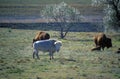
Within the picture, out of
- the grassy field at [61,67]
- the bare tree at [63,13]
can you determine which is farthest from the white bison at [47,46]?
the bare tree at [63,13]

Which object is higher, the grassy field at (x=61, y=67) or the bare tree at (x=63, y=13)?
the bare tree at (x=63, y=13)

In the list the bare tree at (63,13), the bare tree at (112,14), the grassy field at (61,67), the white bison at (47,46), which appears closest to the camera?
the grassy field at (61,67)

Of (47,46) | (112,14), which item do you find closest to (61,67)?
(47,46)

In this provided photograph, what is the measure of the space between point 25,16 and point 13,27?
17855mm

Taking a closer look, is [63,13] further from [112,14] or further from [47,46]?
[47,46]

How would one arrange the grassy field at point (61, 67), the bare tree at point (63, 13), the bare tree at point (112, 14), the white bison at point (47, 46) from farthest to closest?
the bare tree at point (63, 13) < the bare tree at point (112, 14) < the white bison at point (47, 46) < the grassy field at point (61, 67)

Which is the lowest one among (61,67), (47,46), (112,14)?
(61,67)

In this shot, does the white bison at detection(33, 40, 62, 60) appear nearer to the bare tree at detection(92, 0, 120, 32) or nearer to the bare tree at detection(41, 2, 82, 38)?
the bare tree at detection(92, 0, 120, 32)

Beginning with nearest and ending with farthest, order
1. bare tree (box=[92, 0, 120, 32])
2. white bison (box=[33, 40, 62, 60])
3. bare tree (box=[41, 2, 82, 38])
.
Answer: white bison (box=[33, 40, 62, 60]) → bare tree (box=[92, 0, 120, 32]) → bare tree (box=[41, 2, 82, 38])

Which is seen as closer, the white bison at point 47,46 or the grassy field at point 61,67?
the grassy field at point 61,67

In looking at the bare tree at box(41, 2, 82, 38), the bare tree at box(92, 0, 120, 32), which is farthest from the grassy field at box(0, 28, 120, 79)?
the bare tree at box(41, 2, 82, 38)

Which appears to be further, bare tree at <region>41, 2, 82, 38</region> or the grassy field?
bare tree at <region>41, 2, 82, 38</region>

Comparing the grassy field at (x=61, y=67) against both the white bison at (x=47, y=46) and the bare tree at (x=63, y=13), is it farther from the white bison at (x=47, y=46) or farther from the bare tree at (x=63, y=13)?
the bare tree at (x=63, y=13)

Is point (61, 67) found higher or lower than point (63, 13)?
lower
